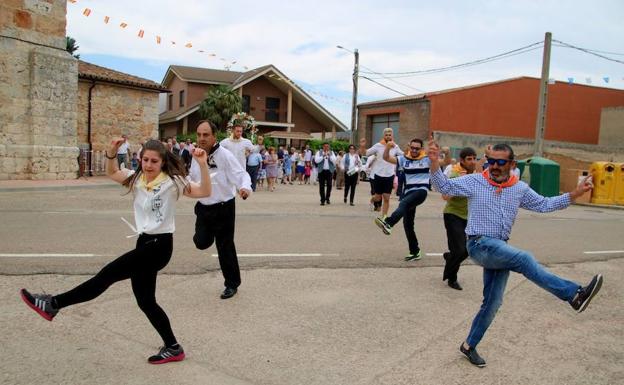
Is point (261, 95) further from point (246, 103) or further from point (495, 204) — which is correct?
point (495, 204)

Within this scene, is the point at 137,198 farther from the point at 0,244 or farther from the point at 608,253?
Answer: the point at 608,253

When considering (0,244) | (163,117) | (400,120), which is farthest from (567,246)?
(163,117)

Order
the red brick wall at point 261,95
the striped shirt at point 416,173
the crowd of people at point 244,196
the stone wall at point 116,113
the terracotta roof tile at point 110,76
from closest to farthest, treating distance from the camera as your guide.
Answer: the crowd of people at point 244,196
the striped shirt at point 416,173
the terracotta roof tile at point 110,76
the stone wall at point 116,113
the red brick wall at point 261,95

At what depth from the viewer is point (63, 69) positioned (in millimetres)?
18219

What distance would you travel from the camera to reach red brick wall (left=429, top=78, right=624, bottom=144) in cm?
3123

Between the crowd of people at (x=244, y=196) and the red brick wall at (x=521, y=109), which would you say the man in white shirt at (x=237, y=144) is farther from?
the red brick wall at (x=521, y=109)

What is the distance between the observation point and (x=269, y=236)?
29.2 feet

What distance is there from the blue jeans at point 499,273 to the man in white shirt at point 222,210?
231 cm

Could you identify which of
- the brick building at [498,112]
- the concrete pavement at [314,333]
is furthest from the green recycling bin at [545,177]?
the concrete pavement at [314,333]

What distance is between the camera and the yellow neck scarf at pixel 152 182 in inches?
147

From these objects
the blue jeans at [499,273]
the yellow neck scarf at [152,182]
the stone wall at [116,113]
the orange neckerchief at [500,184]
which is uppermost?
the stone wall at [116,113]

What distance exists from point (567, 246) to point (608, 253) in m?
0.65

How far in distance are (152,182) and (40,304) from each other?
1092 millimetres

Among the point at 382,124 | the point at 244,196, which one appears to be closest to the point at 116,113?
the point at 382,124
